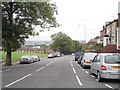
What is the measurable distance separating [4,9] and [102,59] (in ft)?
78.1

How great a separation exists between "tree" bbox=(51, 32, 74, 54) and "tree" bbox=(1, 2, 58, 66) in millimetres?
127734

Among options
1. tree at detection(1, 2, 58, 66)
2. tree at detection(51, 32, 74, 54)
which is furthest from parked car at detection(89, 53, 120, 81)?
tree at detection(51, 32, 74, 54)

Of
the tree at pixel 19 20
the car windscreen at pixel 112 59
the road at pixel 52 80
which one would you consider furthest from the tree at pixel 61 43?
the car windscreen at pixel 112 59

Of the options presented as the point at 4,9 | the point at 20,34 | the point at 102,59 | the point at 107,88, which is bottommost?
the point at 107,88

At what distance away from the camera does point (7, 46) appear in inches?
1512

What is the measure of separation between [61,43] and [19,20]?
133650mm

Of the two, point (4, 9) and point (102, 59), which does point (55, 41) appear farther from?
point (102, 59)

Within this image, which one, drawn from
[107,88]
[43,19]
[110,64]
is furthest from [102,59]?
[43,19]

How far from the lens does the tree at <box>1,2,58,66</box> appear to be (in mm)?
37969

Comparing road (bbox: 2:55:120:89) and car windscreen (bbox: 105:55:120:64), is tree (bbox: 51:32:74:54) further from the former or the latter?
car windscreen (bbox: 105:55:120:64)

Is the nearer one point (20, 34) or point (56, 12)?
point (20, 34)

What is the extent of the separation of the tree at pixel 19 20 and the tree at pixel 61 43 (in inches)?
5029

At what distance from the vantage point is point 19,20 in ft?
130

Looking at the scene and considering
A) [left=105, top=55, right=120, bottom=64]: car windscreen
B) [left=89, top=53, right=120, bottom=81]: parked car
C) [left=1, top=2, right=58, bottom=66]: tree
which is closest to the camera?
[left=89, top=53, right=120, bottom=81]: parked car
